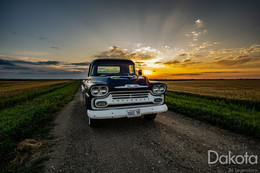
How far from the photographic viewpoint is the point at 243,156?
7.07 ft

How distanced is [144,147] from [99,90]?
66.5 inches

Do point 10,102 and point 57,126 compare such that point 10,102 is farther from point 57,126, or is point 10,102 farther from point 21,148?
point 21,148

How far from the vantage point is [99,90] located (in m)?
2.89

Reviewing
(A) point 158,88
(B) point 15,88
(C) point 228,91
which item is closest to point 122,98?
(A) point 158,88

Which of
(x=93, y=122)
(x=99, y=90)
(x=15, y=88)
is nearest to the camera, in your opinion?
(x=99, y=90)

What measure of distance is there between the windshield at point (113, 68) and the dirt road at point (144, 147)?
191 centimetres

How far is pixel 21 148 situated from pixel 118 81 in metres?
2.48

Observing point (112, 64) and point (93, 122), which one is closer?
point (93, 122)

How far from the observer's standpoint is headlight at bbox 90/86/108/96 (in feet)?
9.43

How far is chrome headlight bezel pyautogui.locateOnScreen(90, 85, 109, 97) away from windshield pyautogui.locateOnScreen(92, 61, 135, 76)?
142 cm

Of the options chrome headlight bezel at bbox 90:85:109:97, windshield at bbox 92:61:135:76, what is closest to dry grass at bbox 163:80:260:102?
windshield at bbox 92:61:135:76

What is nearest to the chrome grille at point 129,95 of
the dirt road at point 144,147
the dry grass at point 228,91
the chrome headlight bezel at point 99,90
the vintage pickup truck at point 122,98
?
the vintage pickup truck at point 122,98

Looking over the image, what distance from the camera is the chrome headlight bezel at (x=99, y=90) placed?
286cm

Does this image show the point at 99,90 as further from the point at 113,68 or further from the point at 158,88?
the point at 113,68
